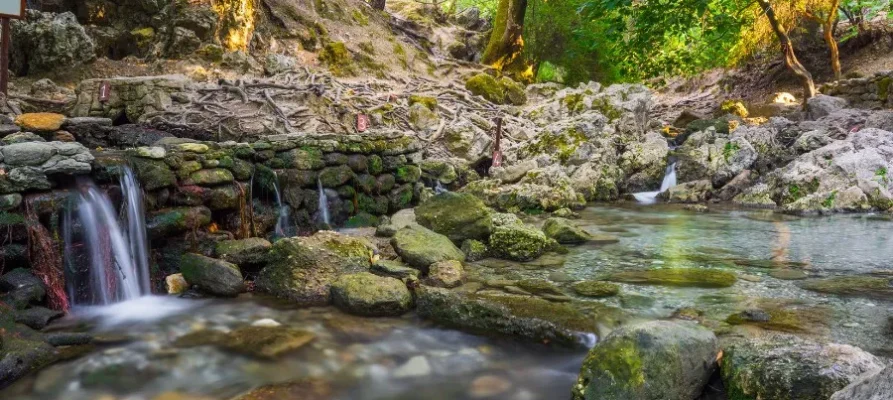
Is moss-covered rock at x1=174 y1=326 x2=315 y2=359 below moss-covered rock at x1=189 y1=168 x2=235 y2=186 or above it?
below

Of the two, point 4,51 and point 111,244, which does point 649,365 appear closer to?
point 111,244

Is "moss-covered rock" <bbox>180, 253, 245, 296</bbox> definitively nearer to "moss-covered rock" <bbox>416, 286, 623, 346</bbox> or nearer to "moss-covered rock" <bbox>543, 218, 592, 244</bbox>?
"moss-covered rock" <bbox>416, 286, 623, 346</bbox>

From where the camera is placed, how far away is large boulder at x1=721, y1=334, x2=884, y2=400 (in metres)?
3.02

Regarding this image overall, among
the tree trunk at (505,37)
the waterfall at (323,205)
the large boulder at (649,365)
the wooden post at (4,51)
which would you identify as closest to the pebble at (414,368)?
the large boulder at (649,365)

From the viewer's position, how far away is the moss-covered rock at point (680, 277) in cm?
566

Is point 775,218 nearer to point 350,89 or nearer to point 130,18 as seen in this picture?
point 350,89

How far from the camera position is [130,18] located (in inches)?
474

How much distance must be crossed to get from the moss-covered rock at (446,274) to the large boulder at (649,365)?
7.41ft

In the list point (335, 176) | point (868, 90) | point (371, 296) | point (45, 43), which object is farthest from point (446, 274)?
point (868, 90)

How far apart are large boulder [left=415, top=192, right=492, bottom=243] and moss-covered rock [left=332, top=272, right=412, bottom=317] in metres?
1.83

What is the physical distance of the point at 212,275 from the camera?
563 centimetres

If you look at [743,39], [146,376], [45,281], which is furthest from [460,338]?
[743,39]

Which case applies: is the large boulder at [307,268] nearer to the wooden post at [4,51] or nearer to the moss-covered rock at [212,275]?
the moss-covered rock at [212,275]

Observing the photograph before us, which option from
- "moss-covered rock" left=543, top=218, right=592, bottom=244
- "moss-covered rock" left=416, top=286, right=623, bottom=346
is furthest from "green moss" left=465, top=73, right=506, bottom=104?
"moss-covered rock" left=416, top=286, right=623, bottom=346
